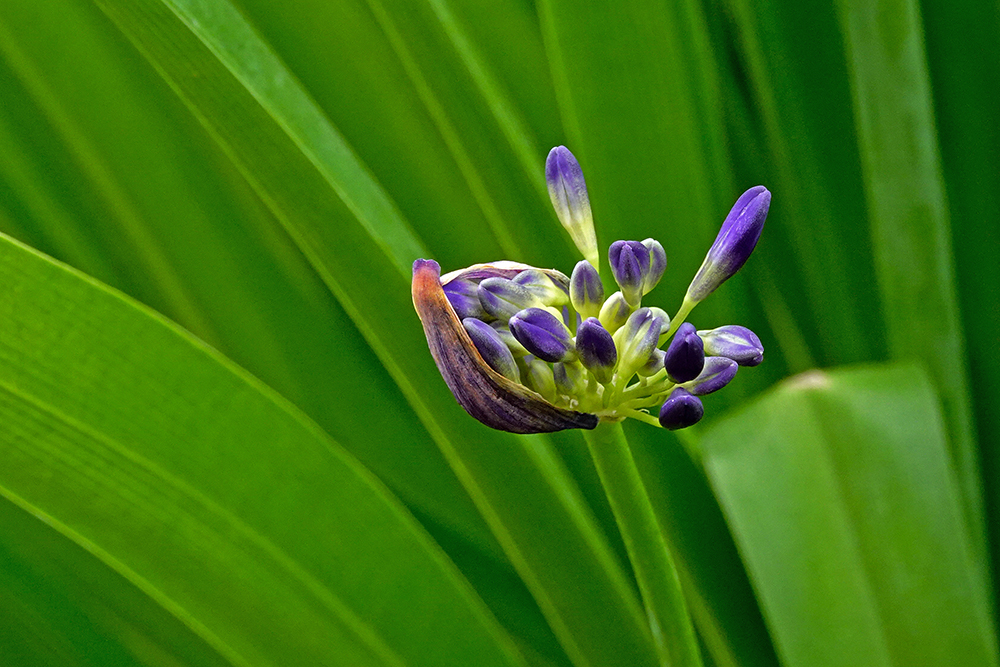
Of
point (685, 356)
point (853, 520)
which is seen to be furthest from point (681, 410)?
point (853, 520)

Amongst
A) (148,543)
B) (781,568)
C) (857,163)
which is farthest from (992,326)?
(148,543)

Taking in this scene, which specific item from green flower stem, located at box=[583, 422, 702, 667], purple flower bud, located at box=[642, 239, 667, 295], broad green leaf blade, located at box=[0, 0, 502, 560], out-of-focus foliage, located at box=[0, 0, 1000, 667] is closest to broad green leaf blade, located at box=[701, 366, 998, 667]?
out-of-focus foliage, located at box=[0, 0, 1000, 667]

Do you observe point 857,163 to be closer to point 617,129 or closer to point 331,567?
point 617,129

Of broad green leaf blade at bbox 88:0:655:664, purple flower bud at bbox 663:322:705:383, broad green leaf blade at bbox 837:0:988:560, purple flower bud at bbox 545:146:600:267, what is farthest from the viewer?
broad green leaf blade at bbox 837:0:988:560

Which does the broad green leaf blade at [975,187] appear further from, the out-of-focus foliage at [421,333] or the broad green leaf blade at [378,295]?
the broad green leaf blade at [378,295]

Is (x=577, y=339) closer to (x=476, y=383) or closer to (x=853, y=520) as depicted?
(x=476, y=383)

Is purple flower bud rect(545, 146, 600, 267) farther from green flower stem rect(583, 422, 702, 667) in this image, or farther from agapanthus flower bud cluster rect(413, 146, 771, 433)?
green flower stem rect(583, 422, 702, 667)

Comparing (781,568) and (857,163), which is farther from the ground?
(857,163)

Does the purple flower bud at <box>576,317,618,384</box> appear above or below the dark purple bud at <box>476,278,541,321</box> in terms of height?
below
